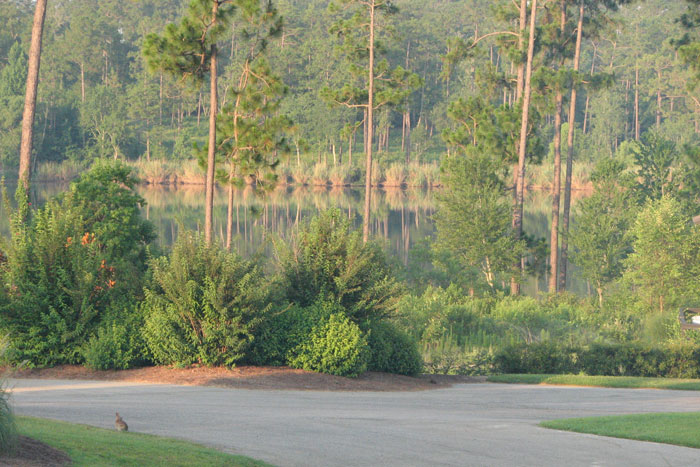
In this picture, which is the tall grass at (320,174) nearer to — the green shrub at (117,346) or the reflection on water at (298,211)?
the reflection on water at (298,211)

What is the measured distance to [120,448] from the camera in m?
9.06

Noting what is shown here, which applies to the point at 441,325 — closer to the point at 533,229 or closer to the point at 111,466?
the point at 111,466

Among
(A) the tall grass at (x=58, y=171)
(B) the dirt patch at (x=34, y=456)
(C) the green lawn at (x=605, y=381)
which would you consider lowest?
(C) the green lawn at (x=605, y=381)

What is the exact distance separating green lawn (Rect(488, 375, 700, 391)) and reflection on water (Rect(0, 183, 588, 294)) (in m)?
23.0

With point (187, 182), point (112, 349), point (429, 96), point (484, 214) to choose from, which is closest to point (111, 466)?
point (112, 349)

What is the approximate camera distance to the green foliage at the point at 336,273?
19.1 metres

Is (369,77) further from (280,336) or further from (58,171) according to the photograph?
(58,171)

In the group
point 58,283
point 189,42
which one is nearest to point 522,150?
→ point 189,42

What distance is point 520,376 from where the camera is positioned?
20.5m

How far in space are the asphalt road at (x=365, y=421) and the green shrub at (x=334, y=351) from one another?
1.21 metres

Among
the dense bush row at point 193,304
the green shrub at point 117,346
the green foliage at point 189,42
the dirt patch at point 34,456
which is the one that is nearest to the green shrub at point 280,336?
the dense bush row at point 193,304

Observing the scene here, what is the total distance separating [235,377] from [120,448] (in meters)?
7.65

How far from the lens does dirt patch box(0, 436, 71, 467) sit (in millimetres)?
8008

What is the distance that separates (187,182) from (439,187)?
23897 mm
